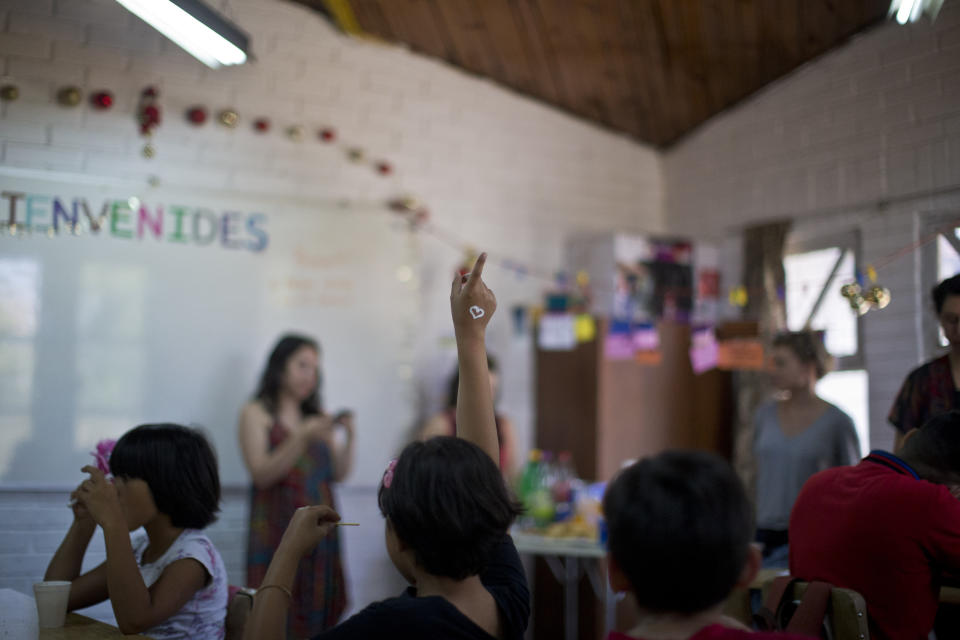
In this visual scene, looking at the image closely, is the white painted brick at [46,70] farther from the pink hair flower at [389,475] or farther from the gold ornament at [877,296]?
the gold ornament at [877,296]

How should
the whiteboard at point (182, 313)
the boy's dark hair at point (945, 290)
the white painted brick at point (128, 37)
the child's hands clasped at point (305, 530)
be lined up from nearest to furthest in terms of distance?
the child's hands clasped at point (305, 530) → the boy's dark hair at point (945, 290) → the white painted brick at point (128, 37) → the whiteboard at point (182, 313)

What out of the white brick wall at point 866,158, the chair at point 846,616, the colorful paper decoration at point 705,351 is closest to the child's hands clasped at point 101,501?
the chair at point 846,616

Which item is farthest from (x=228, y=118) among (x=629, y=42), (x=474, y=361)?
(x=474, y=361)

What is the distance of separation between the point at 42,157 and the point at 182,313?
77 centimetres

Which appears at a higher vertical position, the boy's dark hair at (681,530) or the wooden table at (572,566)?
the boy's dark hair at (681,530)

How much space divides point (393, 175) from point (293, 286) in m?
0.71

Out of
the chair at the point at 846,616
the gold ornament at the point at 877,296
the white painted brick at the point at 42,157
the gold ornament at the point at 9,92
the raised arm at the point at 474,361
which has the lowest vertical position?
the chair at the point at 846,616

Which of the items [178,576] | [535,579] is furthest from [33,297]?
[535,579]

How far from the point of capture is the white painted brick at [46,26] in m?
2.50

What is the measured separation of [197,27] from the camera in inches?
105

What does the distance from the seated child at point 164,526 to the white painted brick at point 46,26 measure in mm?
1354

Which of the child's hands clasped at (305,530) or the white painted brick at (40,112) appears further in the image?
the white painted brick at (40,112)

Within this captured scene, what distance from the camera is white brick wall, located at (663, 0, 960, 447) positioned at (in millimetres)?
2770

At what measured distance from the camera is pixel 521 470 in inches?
162
